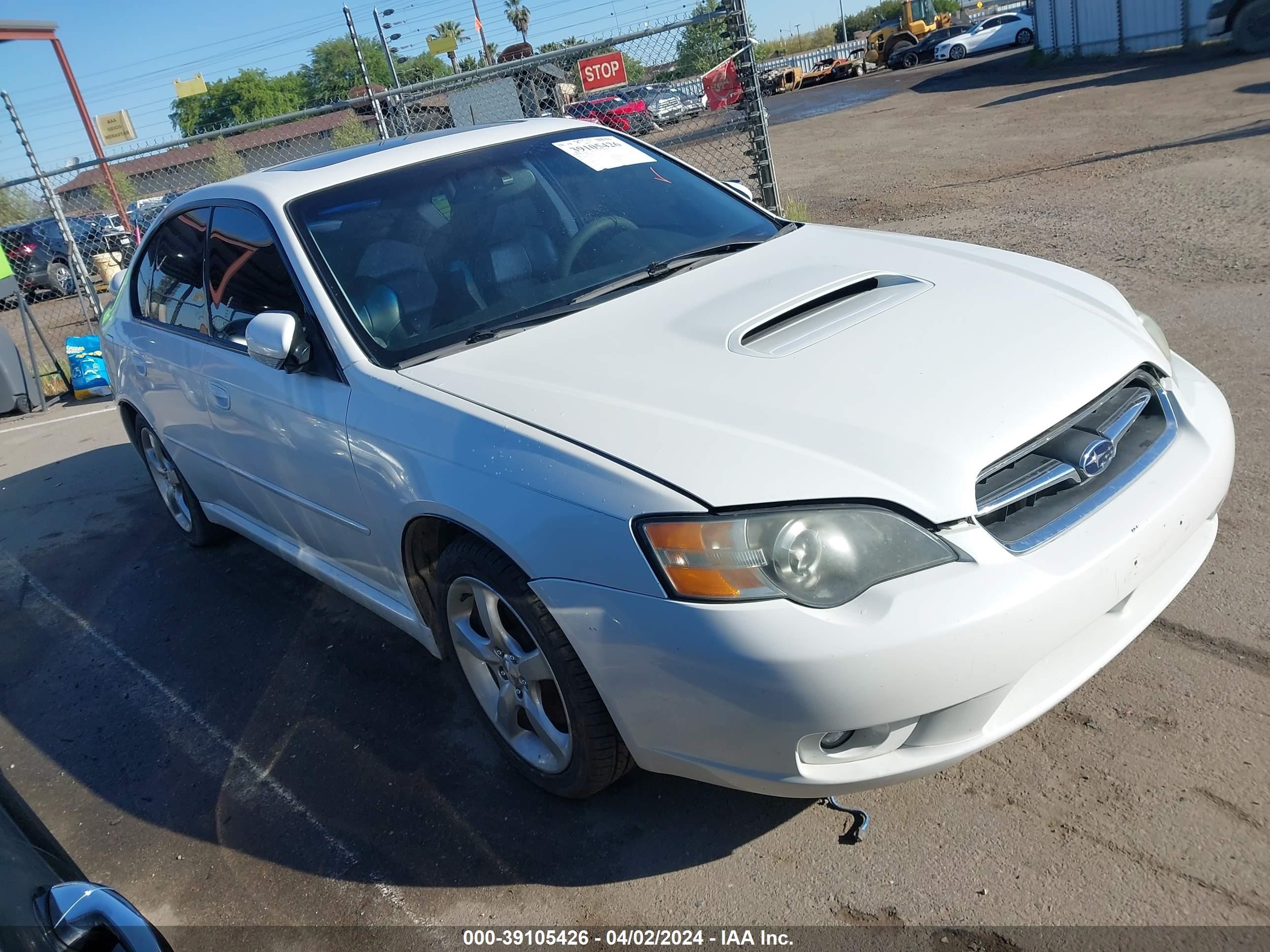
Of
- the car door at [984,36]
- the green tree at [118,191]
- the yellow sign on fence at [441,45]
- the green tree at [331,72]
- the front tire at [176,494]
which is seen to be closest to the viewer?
the front tire at [176,494]

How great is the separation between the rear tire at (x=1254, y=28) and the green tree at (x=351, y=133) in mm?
15579

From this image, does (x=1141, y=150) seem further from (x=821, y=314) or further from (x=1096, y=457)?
(x=1096, y=457)

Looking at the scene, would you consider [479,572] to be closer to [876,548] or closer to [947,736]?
[876,548]

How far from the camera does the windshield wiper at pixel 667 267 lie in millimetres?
3162

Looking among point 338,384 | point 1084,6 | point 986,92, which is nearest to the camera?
point 338,384

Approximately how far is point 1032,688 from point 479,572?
1.33 m

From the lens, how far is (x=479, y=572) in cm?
250

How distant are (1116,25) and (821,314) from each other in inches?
980

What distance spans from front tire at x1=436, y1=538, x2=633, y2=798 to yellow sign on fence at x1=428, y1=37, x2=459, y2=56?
25.5ft

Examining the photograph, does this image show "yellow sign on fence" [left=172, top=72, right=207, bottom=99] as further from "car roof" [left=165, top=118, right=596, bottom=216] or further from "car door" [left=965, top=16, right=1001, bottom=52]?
"car door" [left=965, top=16, right=1001, bottom=52]

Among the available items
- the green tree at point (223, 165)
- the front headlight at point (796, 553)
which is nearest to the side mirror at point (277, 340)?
the front headlight at point (796, 553)

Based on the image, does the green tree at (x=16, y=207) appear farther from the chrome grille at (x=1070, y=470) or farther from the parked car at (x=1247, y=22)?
the parked car at (x=1247, y=22)

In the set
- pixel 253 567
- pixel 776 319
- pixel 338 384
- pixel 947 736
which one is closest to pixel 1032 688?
pixel 947 736

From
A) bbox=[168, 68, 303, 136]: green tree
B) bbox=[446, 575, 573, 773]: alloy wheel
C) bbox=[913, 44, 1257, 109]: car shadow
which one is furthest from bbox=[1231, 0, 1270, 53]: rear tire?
bbox=[168, 68, 303, 136]: green tree
